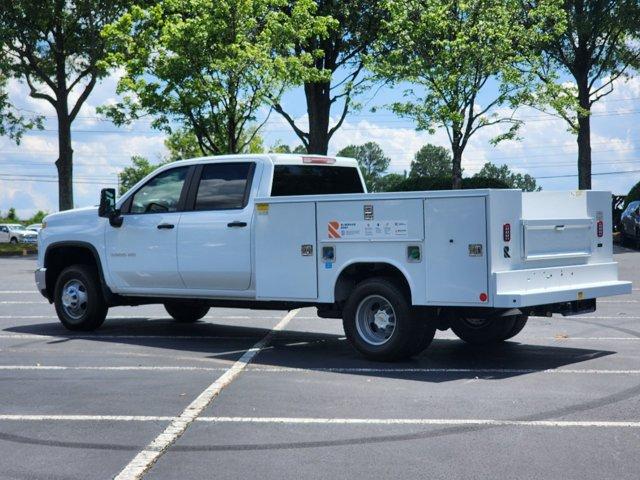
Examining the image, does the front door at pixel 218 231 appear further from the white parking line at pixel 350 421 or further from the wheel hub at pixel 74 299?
the white parking line at pixel 350 421

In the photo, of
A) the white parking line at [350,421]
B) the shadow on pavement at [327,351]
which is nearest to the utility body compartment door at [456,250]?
the shadow on pavement at [327,351]

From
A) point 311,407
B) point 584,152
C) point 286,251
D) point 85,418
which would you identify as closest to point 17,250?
point 584,152

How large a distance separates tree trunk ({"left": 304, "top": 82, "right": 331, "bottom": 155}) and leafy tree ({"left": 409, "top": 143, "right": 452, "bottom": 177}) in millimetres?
75180

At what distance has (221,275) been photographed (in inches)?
439

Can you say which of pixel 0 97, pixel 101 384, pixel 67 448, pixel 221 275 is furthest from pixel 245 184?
pixel 0 97

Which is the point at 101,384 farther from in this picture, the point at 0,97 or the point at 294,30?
the point at 0,97

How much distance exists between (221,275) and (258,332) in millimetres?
1828

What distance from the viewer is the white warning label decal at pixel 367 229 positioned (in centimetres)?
944

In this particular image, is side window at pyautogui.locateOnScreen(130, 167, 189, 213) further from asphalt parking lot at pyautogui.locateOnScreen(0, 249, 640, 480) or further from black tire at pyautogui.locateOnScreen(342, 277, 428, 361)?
black tire at pyautogui.locateOnScreen(342, 277, 428, 361)

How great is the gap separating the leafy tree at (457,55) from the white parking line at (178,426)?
2550 centimetres

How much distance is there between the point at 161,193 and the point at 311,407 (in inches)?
204

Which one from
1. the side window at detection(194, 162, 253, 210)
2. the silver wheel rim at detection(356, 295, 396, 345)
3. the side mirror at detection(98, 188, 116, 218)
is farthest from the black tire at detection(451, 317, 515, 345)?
the side mirror at detection(98, 188, 116, 218)

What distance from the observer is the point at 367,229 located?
381 inches

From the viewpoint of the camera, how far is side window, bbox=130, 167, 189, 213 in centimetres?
1180
